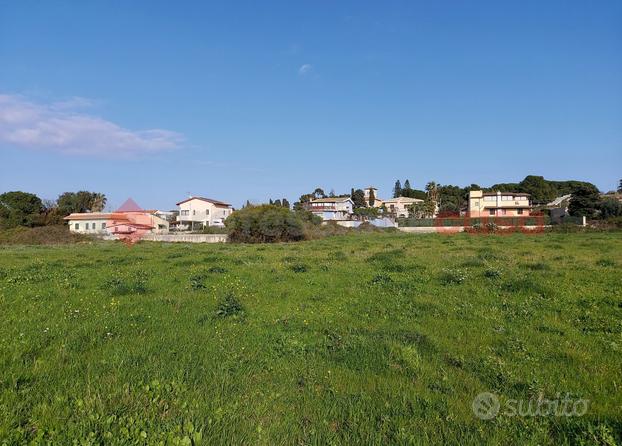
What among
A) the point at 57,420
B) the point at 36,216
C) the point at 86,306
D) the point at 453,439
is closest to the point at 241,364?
the point at 57,420

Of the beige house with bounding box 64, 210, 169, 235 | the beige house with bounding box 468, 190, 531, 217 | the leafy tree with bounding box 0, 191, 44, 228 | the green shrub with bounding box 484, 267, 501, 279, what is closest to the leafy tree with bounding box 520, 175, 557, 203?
the beige house with bounding box 468, 190, 531, 217

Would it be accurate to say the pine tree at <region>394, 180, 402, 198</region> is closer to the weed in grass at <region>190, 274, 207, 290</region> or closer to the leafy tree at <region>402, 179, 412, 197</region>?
the leafy tree at <region>402, 179, 412, 197</region>

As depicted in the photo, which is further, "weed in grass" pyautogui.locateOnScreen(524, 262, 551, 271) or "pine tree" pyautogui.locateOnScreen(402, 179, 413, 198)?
"pine tree" pyautogui.locateOnScreen(402, 179, 413, 198)

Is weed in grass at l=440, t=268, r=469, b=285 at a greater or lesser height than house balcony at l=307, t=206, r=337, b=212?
lesser

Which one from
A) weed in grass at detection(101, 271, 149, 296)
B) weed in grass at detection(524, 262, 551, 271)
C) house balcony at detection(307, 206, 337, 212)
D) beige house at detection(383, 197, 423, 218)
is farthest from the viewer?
beige house at detection(383, 197, 423, 218)

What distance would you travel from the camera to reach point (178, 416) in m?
3.74

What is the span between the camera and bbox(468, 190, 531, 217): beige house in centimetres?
8650

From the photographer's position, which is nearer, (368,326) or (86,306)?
(368,326)

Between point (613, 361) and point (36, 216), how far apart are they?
86521 mm

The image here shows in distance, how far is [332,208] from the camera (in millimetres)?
105250

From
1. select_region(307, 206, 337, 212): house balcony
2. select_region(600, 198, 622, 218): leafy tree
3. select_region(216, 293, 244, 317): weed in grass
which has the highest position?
select_region(307, 206, 337, 212): house balcony

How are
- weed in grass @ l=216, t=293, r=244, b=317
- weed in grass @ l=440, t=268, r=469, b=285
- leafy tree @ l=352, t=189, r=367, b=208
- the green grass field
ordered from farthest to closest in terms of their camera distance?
leafy tree @ l=352, t=189, r=367, b=208
weed in grass @ l=440, t=268, r=469, b=285
weed in grass @ l=216, t=293, r=244, b=317
the green grass field

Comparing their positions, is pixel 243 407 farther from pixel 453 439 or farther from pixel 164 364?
pixel 453 439

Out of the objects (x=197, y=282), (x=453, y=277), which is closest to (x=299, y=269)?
(x=197, y=282)
